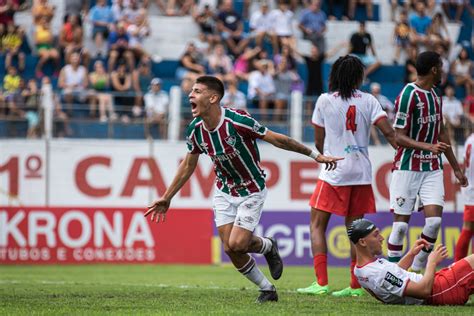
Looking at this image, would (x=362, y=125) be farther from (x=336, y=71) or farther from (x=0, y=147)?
(x=0, y=147)

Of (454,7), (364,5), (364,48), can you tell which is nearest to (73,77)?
(364,48)

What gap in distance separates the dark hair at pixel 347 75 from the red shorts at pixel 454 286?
260 centimetres

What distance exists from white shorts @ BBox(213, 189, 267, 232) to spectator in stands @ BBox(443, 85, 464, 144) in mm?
11006

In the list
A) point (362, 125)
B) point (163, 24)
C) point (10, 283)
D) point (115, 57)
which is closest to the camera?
point (362, 125)

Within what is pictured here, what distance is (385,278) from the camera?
10188 mm

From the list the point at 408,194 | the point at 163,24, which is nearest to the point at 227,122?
the point at 408,194

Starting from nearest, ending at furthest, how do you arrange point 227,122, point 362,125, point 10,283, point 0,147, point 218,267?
1. point 227,122
2. point 362,125
3. point 10,283
4. point 218,267
5. point 0,147

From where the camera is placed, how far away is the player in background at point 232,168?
35.1 ft

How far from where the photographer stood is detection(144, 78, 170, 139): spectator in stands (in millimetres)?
21969

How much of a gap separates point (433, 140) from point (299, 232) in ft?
28.4

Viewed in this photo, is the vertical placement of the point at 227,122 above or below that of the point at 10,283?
above

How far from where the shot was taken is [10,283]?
14.5m

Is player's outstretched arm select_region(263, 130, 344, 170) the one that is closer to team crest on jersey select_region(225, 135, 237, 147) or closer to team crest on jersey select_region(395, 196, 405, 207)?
team crest on jersey select_region(225, 135, 237, 147)

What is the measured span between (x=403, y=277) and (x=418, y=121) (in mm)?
2524
